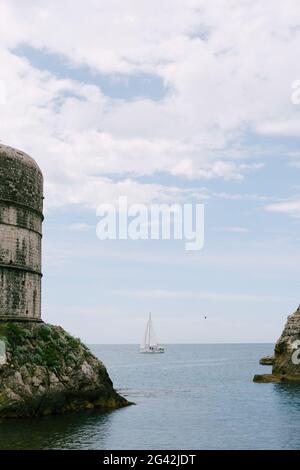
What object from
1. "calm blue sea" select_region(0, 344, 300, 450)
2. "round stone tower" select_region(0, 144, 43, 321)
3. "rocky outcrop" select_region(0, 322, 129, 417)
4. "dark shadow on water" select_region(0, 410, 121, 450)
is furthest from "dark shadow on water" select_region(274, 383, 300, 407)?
"round stone tower" select_region(0, 144, 43, 321)

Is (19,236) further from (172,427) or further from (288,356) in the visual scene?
(288,356)

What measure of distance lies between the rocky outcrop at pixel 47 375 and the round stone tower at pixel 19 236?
1299 millimetres

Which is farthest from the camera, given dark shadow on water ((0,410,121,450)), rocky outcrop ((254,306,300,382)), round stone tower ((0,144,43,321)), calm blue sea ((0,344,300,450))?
rocky outcrop ((254,306,300,382))

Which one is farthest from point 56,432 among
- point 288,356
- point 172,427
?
point 288,356

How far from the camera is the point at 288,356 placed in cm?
6650

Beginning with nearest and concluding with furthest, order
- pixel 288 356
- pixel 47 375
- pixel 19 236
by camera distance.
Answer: pixel 47 375
pixel 19 236
pixel 288 356

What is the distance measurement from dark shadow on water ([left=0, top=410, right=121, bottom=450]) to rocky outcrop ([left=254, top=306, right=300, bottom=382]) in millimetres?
34716

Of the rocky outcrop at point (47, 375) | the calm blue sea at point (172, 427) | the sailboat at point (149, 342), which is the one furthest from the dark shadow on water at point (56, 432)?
the sailboat at point (149, 342)

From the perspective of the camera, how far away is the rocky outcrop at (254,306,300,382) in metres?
64.8

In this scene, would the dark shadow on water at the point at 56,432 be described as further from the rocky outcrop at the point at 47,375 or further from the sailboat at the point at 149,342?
the sailboat at the point at 149,342

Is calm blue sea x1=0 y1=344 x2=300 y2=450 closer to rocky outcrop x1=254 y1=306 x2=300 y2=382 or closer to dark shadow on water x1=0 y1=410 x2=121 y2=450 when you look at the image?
dark shadow on water x1=0 y1=410 x2=121 y2=450

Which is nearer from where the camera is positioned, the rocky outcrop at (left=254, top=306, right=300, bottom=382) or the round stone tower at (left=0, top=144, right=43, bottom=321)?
the round stone tower at (left=0, top=144, right=43, bottom=321)

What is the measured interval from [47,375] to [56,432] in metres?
5.70
